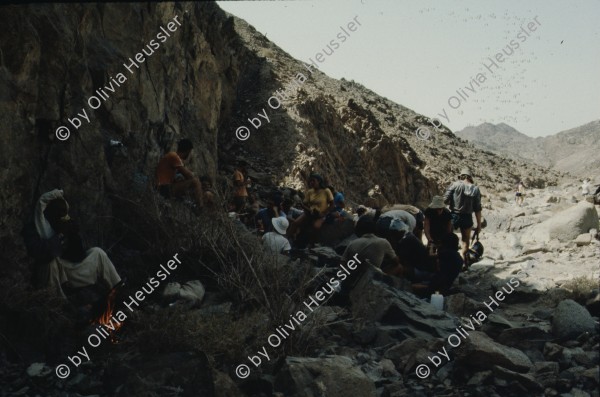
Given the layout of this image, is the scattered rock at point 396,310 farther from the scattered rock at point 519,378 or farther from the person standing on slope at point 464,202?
the person standing on slope at point 464,202

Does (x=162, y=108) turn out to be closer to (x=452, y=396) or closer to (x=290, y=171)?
(x=452, y=396)

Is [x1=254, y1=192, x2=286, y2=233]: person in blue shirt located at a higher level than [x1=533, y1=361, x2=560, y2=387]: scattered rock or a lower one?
lower

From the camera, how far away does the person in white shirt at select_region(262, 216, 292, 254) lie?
6666mm

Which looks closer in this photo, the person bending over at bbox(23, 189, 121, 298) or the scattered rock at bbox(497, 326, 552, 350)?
the person bending over at bbox(23, 189, 121, 298)

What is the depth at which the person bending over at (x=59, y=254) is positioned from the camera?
4.87 m

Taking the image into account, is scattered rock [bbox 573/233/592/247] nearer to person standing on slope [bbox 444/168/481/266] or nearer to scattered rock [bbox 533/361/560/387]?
person standing on slope [bbox 444/168/481/266]

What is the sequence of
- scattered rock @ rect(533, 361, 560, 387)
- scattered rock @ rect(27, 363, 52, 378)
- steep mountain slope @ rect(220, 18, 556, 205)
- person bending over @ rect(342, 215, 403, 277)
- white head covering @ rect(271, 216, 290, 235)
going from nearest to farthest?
1. scattered rock @ rect(27, 363, 52, 378)
2. scattered rock @ rect(533, 361, 560, 387)
3. person bending over @ rect(342, 215, 403, 277)
4. white head covering @ rect(271, 216, 290, 235)
5. steep mountain slope @ rect(220, 18, 556, 205)

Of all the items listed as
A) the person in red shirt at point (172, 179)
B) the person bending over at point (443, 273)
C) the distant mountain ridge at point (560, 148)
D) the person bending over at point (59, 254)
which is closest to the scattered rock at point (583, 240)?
the person bending over at point (443, 273)

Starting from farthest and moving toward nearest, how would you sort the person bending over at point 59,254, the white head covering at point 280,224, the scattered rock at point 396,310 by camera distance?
the white head covering at point 280,224 < the scattered rock at point 396,310 < the person bending over at point 59,254

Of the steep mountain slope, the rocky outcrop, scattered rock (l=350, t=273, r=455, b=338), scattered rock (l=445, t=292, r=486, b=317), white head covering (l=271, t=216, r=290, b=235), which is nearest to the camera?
scattered rock (l=350, t=273, r=455, b=338)

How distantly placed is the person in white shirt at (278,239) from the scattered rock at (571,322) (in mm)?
2804

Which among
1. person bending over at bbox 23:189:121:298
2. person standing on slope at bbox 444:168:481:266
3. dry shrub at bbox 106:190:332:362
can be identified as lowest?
person bending over at bbox 23:189:121:298

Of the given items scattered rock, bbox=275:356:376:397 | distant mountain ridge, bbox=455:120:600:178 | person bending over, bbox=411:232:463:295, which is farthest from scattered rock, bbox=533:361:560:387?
distant mountain ridge, bbox=455:120:600:178

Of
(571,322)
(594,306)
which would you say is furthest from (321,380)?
(594,306)
